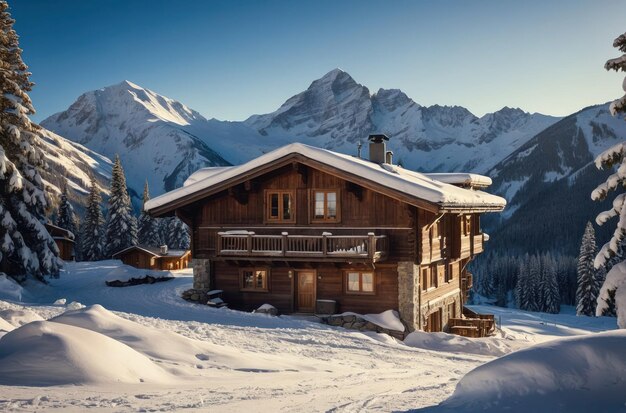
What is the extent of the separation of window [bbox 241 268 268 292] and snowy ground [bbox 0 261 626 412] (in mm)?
4313

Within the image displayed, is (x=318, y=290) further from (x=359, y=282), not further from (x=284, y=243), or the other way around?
(x=284, y=243)

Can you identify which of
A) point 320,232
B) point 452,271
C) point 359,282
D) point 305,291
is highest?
point 320,232

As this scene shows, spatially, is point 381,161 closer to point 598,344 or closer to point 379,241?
point 379,241

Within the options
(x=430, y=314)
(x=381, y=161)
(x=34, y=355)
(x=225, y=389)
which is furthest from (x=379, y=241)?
(x=34, y=355)

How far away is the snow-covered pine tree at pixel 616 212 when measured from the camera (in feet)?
40.5

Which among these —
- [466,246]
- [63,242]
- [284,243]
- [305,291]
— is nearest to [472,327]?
[466,246]

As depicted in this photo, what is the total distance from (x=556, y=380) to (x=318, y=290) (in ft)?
57.5

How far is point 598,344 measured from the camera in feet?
23.9

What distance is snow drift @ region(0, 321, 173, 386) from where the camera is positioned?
8.50 m

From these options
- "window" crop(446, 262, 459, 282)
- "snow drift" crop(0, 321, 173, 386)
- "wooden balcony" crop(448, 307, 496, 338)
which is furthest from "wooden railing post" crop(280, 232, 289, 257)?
"snow drift" crop(0, 321, 173, 386)

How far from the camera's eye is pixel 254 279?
2528 centimetres

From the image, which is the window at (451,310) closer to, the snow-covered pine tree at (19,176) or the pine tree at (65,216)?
the snow-covered pine tree at (19,176)

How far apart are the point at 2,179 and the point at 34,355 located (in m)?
20.6

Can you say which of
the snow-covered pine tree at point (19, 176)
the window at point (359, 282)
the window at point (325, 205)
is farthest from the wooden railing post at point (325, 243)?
the snow-covered pine tree at point (19, 176)
